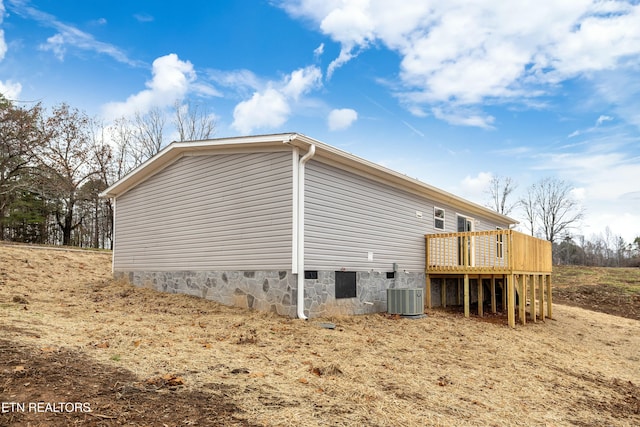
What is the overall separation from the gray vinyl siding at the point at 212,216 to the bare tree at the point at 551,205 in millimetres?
34175

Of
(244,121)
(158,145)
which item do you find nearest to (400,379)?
(244,121)

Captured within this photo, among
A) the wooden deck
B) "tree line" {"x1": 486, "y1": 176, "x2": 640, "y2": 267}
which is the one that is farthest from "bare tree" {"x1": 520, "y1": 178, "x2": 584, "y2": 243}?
the wooden deck

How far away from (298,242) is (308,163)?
66.3 inches

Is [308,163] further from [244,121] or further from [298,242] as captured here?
[244,121]

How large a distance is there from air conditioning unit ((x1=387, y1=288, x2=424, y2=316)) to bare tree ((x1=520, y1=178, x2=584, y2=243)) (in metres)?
31.2

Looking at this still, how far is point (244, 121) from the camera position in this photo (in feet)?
66.9

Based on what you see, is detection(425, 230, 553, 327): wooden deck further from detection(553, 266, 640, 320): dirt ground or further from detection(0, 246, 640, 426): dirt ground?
detection(553, 266, 640, 320): dirt ground

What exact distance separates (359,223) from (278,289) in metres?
2.74

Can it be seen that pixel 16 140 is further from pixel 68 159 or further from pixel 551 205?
pixel 551 205

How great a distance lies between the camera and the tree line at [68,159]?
2223 cm

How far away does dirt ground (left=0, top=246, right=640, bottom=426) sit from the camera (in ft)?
12.6

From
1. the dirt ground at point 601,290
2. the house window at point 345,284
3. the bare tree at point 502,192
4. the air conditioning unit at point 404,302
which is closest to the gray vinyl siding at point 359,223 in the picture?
the house window at point 345,284

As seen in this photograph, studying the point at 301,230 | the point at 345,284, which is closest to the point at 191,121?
the point at 345,284

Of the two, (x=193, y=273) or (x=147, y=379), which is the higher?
(x=193, y=273)
